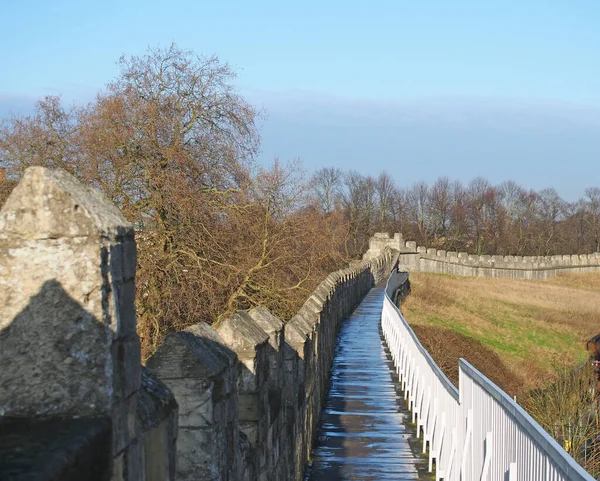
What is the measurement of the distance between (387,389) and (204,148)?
8.32m

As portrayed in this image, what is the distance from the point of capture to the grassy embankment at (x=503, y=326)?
91.3 ft

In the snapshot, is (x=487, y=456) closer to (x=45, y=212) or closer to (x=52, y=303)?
(x=52, y=303)

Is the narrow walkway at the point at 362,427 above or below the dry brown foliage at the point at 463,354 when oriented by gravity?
above

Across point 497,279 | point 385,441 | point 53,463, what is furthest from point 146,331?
point 497,279

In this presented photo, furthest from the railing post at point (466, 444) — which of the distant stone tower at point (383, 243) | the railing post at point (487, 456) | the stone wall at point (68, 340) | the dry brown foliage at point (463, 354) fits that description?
the distant stone tower at point (383, 243)

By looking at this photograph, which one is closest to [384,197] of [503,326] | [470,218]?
[470,218]

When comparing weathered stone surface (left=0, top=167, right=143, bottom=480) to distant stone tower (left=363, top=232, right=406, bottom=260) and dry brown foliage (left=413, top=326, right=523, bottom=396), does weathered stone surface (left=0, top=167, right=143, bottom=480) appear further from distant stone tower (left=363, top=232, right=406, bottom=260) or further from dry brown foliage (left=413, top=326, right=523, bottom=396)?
distant stone tower (left=363, top=232, right=406, bottom=260)

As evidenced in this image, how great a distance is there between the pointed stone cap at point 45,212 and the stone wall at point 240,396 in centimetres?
144

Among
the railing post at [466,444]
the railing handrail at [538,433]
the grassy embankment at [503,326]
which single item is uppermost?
the railing handrail at [538,433]

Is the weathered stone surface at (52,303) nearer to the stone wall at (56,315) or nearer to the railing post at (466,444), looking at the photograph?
the stone wall at (56,315)

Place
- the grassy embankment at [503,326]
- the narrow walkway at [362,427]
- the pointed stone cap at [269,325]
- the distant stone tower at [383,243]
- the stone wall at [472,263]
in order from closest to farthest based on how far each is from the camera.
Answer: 1. the pointed stone cap at [269,325]
2. the narrow walkway at [362,427]
3. the grassy embankment at [503,326]
4. the distant stone tower at [383,243]
5. the stone wall at [472,263]

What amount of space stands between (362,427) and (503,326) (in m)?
30.1

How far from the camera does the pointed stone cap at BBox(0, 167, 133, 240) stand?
7.84 feet

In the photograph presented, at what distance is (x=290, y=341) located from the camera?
29.3 feet
